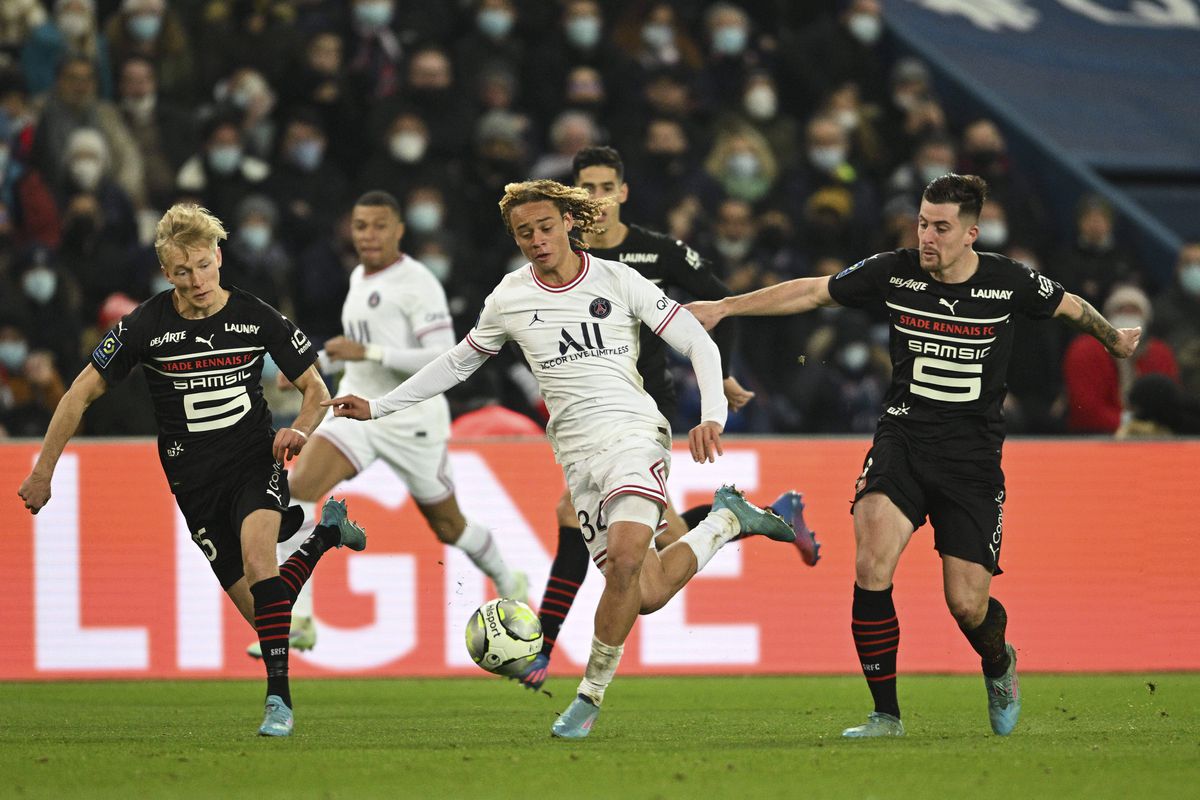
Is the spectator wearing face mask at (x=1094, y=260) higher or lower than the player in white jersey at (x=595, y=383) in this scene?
higher

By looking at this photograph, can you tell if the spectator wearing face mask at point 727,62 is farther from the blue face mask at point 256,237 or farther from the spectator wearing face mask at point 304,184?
the blue face mask at point 256,237

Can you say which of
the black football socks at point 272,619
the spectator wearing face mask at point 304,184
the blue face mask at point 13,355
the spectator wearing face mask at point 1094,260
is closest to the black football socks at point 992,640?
the black football socks at point 272,619

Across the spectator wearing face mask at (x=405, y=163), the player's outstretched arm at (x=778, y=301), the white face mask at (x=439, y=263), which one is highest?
the spectator wearing face mask at (x=405, y=163)

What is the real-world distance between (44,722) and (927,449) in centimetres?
421

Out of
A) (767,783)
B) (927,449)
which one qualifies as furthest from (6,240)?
(767,783)

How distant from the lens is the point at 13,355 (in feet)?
43.0

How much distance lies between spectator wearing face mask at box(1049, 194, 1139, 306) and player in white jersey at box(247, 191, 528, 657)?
243 inches

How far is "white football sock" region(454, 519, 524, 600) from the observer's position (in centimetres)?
1081

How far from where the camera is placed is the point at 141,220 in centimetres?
1420

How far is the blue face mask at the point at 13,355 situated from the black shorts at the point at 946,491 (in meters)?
7.46

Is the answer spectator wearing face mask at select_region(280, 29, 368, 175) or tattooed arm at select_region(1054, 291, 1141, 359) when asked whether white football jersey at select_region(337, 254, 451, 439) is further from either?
spectator wearing face mask at select_region(280, 29, 368, 175)

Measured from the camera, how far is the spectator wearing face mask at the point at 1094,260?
14.8m

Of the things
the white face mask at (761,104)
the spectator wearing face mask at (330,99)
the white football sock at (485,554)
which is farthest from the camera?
the white face mask at (761,104)

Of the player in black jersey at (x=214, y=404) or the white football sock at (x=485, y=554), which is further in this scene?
the white football sock at (x=485, y=554)
